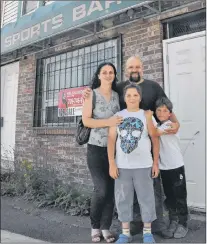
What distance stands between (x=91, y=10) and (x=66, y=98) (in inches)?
70.0

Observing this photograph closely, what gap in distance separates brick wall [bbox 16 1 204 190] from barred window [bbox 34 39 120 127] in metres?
0.15

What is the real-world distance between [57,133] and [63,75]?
1.20 metres

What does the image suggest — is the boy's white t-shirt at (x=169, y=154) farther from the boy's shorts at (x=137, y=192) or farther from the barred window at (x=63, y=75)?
the barred window at (x=63, y=75)

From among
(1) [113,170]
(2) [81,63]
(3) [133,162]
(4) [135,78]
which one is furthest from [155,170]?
(2) [81,63]

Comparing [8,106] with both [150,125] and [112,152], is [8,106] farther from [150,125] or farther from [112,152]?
[150,125]

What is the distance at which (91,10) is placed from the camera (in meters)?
4.66

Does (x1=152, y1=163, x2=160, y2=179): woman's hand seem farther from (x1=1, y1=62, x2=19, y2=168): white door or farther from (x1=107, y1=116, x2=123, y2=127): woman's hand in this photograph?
(x1=1, y1=62, x2=19, y2=168): white door

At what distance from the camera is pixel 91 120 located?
290 cm

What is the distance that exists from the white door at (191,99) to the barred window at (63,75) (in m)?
1.13

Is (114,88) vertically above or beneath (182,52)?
beneath

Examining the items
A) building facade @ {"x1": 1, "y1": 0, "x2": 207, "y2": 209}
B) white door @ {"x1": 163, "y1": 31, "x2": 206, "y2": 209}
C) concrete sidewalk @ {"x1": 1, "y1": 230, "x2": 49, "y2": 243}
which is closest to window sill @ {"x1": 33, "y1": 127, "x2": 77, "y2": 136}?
building facade @ {"x1": 1, "y1": 0, "x2": 207, "y2": 209}

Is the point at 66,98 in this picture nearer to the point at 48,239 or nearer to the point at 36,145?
the point at 36,145

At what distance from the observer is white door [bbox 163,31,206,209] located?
406cm

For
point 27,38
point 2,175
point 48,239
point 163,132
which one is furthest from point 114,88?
point 2,175
